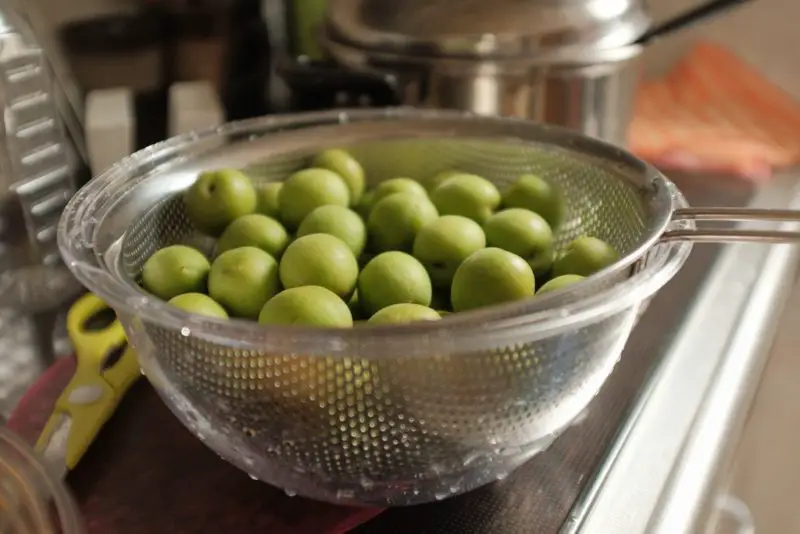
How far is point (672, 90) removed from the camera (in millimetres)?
1242

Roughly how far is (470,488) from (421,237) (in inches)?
6.2

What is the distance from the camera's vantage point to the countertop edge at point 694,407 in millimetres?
482

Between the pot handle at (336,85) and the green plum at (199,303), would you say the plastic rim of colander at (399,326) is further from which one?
the pot handle at (336,85)

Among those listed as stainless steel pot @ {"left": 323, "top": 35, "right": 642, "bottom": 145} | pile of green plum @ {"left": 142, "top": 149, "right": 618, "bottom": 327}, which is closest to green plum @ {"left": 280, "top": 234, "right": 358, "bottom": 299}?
pile of green plum @ {"left": 142, "top": 149, "right": 618, "bottom": 327}

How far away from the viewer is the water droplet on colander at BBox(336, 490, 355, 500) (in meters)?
0.45

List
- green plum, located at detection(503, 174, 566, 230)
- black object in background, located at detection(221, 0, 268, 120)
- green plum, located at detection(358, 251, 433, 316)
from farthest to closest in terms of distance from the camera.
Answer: black object in background, located at detection(221, 0, 268, 120) → green plum, located at detection(503, 174, 566, 230) → green plum, located at detection(358, 251, 433, 316)

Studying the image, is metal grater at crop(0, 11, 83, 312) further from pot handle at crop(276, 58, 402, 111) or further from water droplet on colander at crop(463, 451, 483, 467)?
water droplet on colander at crop(463, 451, 483, 467)

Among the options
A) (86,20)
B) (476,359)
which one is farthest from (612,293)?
(86,20)

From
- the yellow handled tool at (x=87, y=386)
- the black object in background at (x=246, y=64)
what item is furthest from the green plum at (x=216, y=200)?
the black object in background at (x=246, y=64)

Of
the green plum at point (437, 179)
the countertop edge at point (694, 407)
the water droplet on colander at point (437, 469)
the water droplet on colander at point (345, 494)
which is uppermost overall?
the green plum at point (437, 179)

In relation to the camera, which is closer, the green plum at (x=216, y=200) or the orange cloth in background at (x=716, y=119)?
the green plum at (x=216, y=200)

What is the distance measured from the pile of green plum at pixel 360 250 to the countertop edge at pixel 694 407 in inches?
5.0

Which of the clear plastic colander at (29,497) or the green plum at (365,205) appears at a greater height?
the green plum at (365,205)

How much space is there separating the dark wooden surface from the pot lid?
0.40 metres
